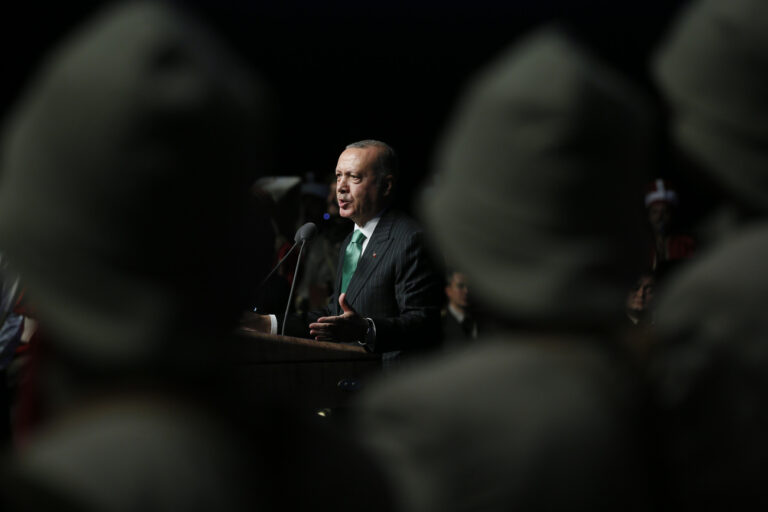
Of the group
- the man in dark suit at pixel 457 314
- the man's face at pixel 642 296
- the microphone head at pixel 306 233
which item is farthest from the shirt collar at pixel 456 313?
the microphone head at pixel 306 233

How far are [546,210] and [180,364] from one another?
59cm

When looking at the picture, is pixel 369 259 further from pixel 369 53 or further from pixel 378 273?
pixel 369 53

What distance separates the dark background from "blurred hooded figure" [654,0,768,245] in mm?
4284

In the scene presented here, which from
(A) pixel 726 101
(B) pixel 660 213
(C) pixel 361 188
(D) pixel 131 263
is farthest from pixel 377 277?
(B) pixel 660 213

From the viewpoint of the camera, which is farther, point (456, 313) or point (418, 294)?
point (456, 313)

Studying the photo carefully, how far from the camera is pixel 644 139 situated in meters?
1.49

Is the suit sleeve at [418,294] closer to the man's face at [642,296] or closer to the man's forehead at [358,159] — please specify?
the man's forehead at [358,159]

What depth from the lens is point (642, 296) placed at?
13.2 feet

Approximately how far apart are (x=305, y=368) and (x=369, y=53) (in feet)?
15.3

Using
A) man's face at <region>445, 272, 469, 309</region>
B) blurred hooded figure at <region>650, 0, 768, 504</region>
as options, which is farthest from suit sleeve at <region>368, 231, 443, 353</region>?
blurred hooded figure at <region>650, 0, 768, 504</region>

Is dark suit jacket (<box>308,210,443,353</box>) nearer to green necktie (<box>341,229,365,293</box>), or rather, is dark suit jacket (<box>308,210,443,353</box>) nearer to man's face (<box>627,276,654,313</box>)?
green necktie (<box>341,229,365,293</box>)

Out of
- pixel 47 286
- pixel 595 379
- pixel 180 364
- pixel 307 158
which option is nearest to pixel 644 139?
pixel 595 379

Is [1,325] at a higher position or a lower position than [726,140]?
lower

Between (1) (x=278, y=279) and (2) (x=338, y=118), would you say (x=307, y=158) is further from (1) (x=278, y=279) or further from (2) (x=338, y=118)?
(1) (x=278, y=279)
